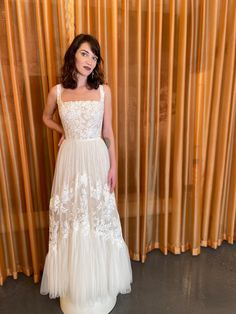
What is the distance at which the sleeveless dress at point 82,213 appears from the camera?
1.60 metres

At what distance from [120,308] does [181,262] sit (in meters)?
0.71

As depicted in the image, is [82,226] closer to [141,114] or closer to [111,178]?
[111,178]

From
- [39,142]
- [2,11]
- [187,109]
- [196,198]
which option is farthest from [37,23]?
[196,198]

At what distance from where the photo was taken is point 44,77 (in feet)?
6.18

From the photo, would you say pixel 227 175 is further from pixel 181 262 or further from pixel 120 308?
pixel 120 308

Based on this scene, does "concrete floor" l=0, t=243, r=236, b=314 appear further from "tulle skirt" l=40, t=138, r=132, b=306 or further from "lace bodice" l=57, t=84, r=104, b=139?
"lace bodice" l=57, t=84, r=104, b=139

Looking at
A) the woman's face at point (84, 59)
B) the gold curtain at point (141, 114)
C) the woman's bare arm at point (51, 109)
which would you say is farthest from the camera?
the gold curtain at point (141, 114)

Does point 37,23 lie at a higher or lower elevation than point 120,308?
higher

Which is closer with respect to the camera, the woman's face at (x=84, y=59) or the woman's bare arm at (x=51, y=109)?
the woman's face at (x=84, y=59)

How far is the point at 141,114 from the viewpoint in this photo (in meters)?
2.15

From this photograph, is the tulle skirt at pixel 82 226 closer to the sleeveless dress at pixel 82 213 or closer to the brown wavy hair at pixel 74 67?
the sleeveless dress at pixel 82 213

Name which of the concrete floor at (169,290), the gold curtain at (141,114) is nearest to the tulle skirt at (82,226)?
the concrete floor at (169,290)

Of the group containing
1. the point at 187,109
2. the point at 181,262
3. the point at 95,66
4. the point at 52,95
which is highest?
the point at 95,66

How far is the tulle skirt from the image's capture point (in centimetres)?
161
